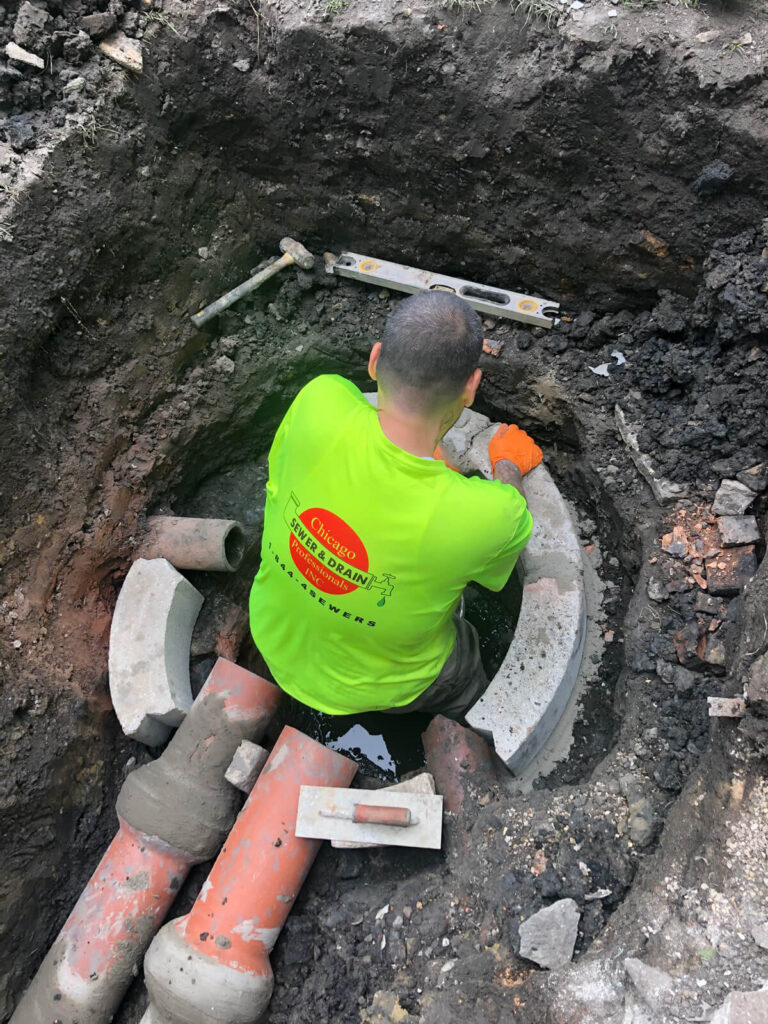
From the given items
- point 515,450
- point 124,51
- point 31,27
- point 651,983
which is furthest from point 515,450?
point 31,27

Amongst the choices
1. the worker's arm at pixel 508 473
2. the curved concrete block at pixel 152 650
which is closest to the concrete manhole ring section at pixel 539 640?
the worker's arm at pixel 508 473

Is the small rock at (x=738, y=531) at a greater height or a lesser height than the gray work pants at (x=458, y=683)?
greater

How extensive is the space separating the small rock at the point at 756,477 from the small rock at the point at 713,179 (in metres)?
1.19

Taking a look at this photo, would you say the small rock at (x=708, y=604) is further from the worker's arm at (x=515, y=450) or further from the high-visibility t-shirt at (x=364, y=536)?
the worker's arm at (x=515, y=450)

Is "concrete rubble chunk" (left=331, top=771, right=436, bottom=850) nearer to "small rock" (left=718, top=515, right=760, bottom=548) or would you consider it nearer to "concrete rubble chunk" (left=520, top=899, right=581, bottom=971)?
"concrete rubble chunk" (left=520, top=899, right=581, bottom=971)

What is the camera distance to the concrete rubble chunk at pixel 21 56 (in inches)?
117

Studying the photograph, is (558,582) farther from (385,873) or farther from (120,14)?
(120,14)

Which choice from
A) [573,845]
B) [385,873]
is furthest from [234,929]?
[573,845]

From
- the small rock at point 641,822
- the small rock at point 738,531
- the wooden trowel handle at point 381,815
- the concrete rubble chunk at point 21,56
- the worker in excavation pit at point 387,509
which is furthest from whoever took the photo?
the concrete rubble chunk at point 21,56

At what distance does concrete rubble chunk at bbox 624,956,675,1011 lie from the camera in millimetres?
1661

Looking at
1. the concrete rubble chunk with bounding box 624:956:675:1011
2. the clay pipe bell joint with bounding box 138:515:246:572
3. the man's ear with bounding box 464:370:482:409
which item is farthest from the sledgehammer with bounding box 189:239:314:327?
the concrete rubble chunk with bounding box 624:956:675:1011

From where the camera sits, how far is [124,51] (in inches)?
123

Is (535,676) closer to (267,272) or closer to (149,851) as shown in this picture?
(149,851)

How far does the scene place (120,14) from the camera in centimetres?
314
